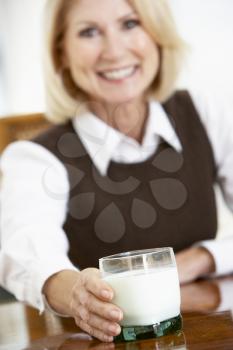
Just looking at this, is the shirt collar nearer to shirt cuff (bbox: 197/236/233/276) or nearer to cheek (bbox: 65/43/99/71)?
cheek (bbox: 65/43/99/71)

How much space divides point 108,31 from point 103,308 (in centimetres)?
68

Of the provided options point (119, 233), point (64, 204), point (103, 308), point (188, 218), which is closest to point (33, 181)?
point (64, 204)

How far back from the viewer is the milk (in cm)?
53

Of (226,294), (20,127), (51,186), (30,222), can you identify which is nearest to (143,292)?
(226,294)

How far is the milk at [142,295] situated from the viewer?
53cm

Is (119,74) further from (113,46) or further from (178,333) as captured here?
(178,333)

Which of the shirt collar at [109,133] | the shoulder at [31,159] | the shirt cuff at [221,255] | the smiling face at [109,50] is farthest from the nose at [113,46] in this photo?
the shirt cuff at [221,255]

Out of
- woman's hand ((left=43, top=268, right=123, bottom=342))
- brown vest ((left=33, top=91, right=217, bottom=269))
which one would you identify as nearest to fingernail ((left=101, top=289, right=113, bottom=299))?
woman's hand ((left=43, top=268, right=123, bottom=342))

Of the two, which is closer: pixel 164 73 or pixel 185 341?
pixel 185 341

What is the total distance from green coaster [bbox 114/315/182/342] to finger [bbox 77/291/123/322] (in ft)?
0.07

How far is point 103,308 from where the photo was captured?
54 centimetres

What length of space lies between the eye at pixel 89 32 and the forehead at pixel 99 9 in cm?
3

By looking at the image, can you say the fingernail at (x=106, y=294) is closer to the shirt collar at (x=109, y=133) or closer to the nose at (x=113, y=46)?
the shirt collar at (x=109, y=133)

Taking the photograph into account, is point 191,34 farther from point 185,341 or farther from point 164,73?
point 185,341
